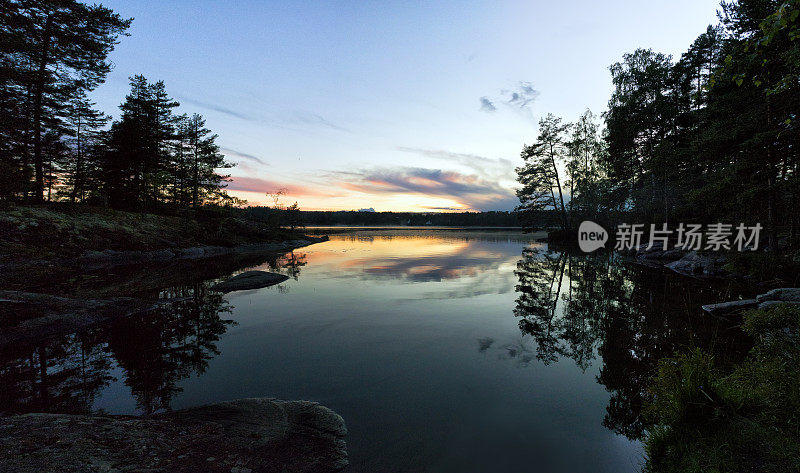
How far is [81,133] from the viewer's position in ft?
105

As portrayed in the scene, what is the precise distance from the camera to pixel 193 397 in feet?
17.2

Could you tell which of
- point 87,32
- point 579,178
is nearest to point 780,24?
point 87,32

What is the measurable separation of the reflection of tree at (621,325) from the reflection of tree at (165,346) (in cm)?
773

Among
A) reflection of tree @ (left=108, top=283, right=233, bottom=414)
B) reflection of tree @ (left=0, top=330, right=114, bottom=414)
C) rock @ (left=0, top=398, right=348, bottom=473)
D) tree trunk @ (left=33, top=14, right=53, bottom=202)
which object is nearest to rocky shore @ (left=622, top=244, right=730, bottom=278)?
rock @ (left=0, top=398, right=348, bottom=473)

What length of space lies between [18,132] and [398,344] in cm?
3451

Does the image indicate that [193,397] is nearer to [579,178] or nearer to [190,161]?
[190,161]

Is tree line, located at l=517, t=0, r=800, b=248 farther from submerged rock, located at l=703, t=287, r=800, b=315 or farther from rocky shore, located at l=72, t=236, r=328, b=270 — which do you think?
rocky shore, located at l=72, t=236, r=328, b=270

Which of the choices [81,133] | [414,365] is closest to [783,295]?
[414,365]

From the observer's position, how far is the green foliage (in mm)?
3105

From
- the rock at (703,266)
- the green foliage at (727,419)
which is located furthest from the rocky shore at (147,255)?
the rock at (703,266)

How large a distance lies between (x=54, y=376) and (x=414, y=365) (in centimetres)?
709

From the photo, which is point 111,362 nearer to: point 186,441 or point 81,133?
point 186,441

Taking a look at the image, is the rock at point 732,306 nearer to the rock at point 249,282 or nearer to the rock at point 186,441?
the rock at point 186,441

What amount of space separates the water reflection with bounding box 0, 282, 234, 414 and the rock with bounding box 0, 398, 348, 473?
3.43ft
